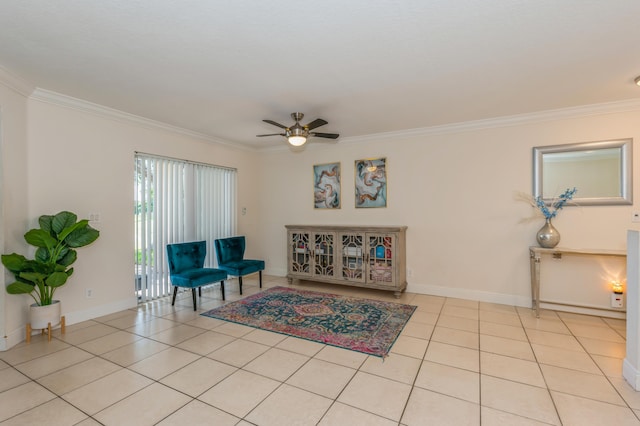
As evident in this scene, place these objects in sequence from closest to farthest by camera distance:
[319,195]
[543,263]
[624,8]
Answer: [624,8]
[543,263]
[319,195]

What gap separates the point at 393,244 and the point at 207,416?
3.22m

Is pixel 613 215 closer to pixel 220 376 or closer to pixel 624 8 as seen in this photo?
pixel 624 8

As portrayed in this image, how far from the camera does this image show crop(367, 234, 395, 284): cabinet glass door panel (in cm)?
444

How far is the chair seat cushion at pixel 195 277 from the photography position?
3.82 metres

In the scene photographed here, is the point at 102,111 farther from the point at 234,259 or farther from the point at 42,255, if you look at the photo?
the point at 234,259

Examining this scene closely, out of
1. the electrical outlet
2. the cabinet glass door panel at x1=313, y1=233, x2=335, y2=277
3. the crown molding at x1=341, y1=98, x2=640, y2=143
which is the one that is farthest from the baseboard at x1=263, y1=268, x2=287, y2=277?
the electrical outlet

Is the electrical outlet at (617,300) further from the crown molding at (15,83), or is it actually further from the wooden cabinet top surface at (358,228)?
the crown molding at (15,83)

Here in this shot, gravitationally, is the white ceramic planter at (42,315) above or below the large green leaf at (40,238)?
below

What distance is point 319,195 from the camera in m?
5.48

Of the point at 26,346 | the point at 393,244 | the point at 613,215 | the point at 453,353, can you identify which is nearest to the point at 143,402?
the point at 26,346

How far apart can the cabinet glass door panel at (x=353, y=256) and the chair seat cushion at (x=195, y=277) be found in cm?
190

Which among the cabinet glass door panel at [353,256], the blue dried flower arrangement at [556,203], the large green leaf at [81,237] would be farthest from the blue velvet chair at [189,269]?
the blue dried flower arrangement at [556,203]

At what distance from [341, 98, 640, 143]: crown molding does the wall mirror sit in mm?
371

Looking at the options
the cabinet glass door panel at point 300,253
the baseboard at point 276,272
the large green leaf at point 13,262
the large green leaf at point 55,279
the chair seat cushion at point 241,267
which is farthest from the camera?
the baseboard at point 276,272
